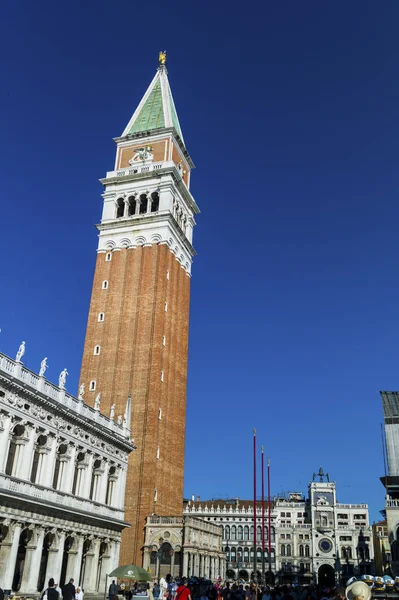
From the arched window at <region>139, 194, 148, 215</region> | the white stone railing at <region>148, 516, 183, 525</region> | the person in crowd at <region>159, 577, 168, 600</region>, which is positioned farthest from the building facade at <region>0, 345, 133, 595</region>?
the arched window at <region>139, 194, 148, 215</region>

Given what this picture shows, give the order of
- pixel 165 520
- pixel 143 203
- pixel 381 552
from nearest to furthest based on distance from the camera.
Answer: pixel 165 520 < pixel 143 203 < pixel 381 552

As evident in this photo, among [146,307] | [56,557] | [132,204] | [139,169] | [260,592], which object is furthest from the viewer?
[139,169]

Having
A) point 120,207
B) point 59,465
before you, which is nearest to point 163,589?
point 59,465

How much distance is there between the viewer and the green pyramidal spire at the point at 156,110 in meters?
70.3

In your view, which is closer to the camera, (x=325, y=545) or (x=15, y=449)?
(x=15, y=449)

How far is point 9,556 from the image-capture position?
30375 mm

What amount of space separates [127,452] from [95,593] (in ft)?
37.3

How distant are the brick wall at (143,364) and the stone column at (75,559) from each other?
487 inches

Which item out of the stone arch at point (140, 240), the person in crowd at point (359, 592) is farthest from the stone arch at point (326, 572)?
the person in crowd at point (359, 592)

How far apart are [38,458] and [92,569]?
33.6 ft

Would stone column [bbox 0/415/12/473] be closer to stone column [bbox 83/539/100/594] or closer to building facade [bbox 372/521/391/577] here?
stone column [bbox 83/539/100/594]

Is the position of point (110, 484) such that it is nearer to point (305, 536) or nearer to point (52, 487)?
point (52, 487)

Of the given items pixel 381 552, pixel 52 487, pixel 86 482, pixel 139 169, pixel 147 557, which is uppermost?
pixel 139 169

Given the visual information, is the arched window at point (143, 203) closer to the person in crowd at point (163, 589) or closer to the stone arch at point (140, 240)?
the stone arch at point (140, 240)
